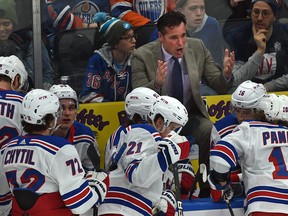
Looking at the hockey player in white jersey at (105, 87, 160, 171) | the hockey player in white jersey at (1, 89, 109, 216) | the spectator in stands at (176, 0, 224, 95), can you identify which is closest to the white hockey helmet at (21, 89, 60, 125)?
the hockey player in white jersey at (1, 89, 109, 216)

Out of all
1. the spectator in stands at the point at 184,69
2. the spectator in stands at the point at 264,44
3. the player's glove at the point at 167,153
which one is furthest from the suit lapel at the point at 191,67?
the player's glove at the point at 167,153

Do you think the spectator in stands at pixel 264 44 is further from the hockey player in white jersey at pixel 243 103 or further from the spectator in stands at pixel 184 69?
the hockey player in white jersey at pixel 243 103

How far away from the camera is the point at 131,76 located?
238 inches

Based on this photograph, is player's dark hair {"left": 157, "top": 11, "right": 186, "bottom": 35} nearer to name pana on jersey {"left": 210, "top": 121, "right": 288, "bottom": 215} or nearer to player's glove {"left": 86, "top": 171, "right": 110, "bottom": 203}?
name pana on jersey {"left": 210, "top": 121, "right": 288, "bottom": 215}

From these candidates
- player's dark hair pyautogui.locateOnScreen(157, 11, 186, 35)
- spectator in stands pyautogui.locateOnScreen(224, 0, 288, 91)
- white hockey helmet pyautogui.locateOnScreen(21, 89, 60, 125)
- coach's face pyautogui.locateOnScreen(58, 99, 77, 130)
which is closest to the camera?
white hockey helmet pyautogui.locateOnScreen(21, 89, 60, 125)

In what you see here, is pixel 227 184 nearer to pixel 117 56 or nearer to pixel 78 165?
pixel 78 165

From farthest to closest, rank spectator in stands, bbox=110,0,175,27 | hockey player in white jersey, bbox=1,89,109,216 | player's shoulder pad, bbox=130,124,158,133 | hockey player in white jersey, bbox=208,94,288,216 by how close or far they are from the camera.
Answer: spectator in stands, bbox=110,0,175,27 < hockey player in white jersey, bbox=208,94,288,216 < player's shoulder pad, bbox=130,124,158,133 < hockey player in white jersey, bbox=1,89,109,216

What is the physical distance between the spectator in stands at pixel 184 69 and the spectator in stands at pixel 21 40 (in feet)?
1.79

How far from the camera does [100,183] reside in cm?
475

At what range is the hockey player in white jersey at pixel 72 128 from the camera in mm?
5523

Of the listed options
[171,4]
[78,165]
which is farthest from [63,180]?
[171,4]

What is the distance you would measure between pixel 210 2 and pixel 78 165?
202cm

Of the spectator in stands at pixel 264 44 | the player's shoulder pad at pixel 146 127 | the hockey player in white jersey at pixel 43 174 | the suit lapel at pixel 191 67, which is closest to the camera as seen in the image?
the hockey player in white jersey at pixel 43 174

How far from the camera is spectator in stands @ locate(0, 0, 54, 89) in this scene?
5.94m
